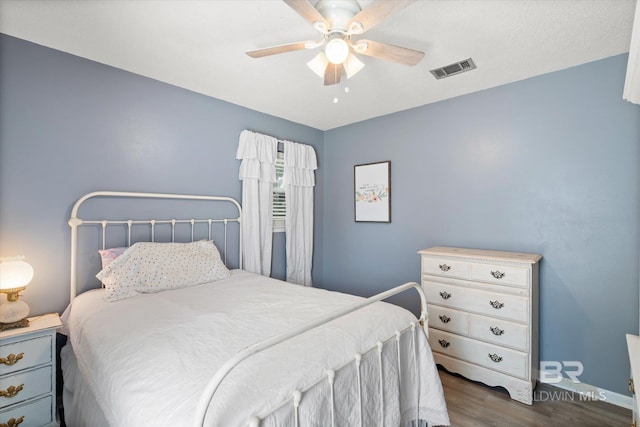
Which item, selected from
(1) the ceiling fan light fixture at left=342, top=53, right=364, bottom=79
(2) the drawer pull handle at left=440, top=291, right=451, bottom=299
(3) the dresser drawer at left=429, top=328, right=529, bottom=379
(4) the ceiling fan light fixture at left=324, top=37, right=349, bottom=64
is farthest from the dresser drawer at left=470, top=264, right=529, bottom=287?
(4) the ceiling fan light fixture at left=324, top=37, right=349, bottom=64

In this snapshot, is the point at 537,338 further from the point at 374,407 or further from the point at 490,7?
the point at 490,7

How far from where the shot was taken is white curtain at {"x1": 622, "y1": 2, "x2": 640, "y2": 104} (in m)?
1.12

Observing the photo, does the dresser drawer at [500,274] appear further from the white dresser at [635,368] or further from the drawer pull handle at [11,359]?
the drawer pull handle at [11,359]

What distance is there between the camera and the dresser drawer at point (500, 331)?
2.07 metres

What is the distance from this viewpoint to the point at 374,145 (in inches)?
135

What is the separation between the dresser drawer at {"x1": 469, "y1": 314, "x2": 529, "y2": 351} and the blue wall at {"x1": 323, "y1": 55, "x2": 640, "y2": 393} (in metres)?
0.43

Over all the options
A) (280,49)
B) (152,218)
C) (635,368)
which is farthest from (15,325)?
(635,368)

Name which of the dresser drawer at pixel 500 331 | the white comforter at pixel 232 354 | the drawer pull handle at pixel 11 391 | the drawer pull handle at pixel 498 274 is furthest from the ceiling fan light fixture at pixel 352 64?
the drawer pull handle at pixel 11 391

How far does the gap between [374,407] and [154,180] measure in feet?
7.60

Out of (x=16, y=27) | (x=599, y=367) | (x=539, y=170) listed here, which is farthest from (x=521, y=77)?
(x=16, y=27)

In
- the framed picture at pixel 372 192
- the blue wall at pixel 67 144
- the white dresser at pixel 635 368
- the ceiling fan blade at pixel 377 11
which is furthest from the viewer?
the framed picture at pixel 372 192

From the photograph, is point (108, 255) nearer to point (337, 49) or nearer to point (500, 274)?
point (337, 49)

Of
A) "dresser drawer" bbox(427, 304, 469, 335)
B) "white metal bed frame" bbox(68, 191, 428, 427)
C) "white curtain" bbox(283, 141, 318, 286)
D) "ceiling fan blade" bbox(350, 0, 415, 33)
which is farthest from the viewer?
"white curtain" bbox(283, 141, 318, 286)

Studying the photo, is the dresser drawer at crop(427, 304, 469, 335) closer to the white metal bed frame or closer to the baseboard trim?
the white metal bed frame
